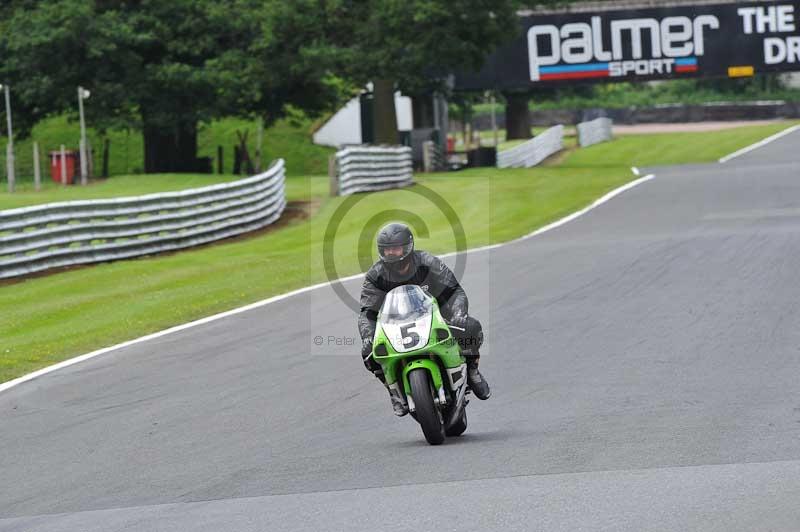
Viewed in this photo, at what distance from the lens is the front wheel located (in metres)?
8.95

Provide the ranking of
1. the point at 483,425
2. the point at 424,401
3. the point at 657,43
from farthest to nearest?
the point at 657,43
the point at 483,425
the point at 424,401

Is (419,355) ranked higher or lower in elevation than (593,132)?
lower

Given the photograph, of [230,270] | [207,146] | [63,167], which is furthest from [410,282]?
[207,146]

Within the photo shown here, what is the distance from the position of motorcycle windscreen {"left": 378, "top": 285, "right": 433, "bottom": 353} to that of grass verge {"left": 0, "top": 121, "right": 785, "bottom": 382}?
5.57 metres

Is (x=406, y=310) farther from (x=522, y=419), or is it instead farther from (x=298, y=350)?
(x=298, y=350)

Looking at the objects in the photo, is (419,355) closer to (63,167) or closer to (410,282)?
(410,282)

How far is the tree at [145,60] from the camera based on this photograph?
4381cm

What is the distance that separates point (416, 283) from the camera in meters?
9.49

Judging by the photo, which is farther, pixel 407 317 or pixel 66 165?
pixel 66 165

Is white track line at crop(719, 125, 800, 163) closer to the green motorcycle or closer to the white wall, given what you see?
the white wall

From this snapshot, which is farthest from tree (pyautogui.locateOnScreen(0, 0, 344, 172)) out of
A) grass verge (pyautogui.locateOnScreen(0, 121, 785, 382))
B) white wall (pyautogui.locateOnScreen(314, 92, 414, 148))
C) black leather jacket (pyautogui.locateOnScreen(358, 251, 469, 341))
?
black leather jacket (pyautogui.locateOnScreen(358, 251, 469, 341))

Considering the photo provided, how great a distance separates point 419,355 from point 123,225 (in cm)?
1664

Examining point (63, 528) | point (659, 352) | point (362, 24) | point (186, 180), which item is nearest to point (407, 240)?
point (63, 528)

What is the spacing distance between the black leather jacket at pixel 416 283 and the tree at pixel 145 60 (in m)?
35.1
